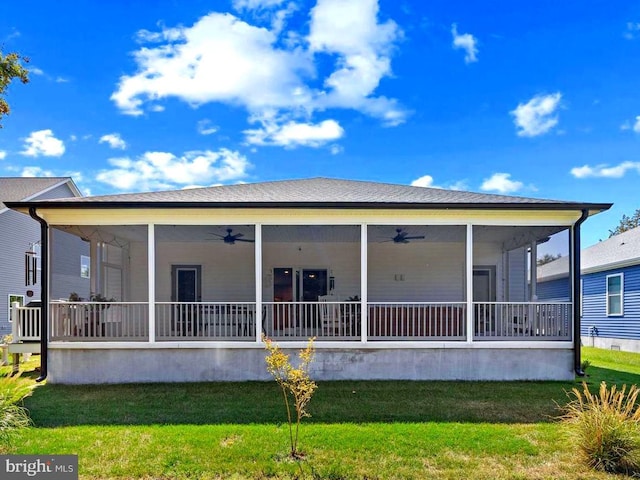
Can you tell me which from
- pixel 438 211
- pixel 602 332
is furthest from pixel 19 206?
pixel 602 332

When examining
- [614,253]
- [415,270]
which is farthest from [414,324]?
[614,253]

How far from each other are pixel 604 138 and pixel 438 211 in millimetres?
22678

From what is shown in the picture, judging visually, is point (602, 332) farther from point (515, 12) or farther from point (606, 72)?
point (515, 12)

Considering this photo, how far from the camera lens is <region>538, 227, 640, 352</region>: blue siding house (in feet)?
47.8

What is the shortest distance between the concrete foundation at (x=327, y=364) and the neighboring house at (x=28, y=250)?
914cm

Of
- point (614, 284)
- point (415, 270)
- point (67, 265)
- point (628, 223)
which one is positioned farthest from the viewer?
point (628, 223)

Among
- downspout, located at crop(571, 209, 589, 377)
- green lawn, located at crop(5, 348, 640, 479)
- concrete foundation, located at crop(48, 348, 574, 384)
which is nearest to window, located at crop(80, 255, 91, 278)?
concrete foundation, located at crop(48, 348, 574, 384)

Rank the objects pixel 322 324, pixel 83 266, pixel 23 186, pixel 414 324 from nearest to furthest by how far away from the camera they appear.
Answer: pixel 322 324 < pixel 414 324 < pixel 23 186 < pixel 83 266

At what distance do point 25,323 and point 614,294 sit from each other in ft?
60.5

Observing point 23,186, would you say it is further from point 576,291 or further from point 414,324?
point 576,291

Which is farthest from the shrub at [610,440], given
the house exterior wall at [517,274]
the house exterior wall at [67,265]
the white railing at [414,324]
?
the house exterior wall at [67,265]

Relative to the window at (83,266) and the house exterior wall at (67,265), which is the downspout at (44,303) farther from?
the window at (83,266)

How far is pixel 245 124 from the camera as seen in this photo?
21344 mm

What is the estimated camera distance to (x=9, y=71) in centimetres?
1017
